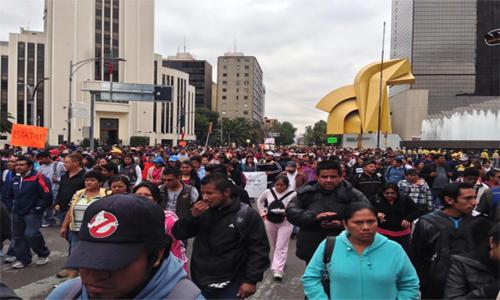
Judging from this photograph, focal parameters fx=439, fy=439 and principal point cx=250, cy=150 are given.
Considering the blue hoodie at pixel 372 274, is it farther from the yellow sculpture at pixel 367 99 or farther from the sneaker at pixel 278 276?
the yellow sculpture at pixel 367 99

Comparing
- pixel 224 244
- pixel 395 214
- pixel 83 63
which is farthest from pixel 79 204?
pixel 83 63

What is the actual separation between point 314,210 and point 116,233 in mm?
2968

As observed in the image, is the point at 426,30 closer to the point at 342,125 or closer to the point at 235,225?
the point at 342,125

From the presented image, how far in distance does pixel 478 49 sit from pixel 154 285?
11903 cm

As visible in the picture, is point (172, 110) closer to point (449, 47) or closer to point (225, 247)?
point (449, 47)

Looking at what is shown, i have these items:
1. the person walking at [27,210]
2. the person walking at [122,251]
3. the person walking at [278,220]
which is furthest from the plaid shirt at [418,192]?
the person walking at [122,251]

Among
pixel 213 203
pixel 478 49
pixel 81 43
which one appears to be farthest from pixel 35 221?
pixel 478 49

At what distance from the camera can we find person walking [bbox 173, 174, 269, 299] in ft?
11.2

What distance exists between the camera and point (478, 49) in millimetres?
104375

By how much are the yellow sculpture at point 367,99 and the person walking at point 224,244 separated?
221ft

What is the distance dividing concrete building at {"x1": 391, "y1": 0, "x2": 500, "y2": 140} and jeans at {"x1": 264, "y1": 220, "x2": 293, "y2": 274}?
309 feet

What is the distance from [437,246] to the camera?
139 inches

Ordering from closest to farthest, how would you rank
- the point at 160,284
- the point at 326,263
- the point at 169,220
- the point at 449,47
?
the point at 160,284 → the point at 326,263 → the point at 169,220 → the point at 449,47

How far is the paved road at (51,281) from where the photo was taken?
5430mm
